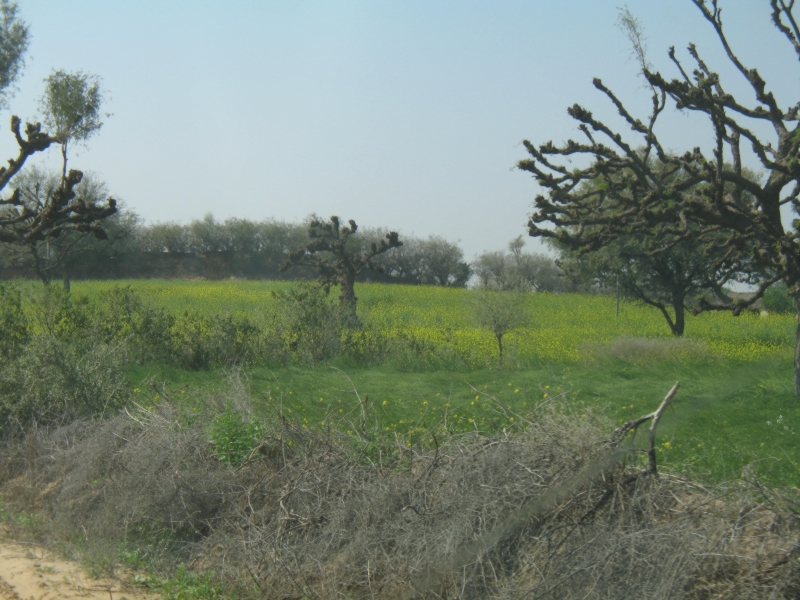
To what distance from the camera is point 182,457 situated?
779 cm

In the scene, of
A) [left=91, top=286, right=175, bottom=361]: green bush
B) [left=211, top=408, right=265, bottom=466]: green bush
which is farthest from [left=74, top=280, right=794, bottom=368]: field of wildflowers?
[left=211, top=408, right=265, bottom=466]: green bush

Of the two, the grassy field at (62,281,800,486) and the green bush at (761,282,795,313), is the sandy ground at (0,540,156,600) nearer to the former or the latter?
the grassy field at (62,281,800,486)

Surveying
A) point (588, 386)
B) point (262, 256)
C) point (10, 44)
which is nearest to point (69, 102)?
point (10, 44)

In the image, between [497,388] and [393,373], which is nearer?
[497,388]

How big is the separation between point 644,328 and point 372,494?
22938 millimetres

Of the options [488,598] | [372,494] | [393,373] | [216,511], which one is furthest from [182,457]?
[393,373]

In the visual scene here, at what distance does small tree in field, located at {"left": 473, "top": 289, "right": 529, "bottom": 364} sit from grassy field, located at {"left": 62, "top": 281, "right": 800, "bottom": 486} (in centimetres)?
65

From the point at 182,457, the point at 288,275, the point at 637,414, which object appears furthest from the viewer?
the point at 288,275

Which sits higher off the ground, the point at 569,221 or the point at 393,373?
the point at 569,221

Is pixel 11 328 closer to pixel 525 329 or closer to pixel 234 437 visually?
pixel 234 437

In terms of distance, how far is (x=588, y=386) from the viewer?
13.0 metres

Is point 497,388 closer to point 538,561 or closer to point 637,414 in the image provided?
point 637,414

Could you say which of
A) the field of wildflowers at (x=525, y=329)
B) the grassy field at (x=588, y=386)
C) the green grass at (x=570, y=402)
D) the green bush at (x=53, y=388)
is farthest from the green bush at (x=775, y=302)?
the green bush at (x=53, y=388)

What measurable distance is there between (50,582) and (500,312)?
16124 mm
